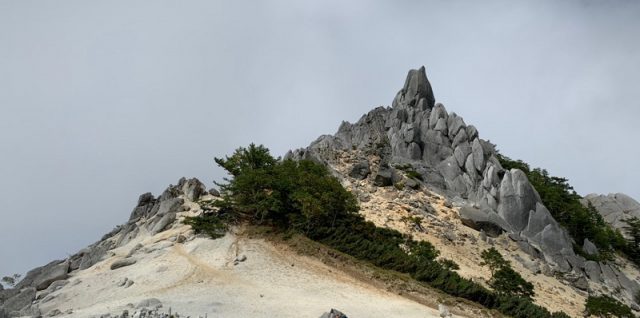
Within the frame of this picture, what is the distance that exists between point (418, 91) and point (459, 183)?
84.7 ft

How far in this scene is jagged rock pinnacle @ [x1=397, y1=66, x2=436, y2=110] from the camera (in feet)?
256

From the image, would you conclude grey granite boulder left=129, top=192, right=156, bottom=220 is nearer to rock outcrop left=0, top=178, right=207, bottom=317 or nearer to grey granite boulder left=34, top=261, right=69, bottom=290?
rock outcrop left=0, top=178, right=207, bottom=317

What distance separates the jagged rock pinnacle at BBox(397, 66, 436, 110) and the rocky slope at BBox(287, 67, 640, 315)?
5.41 feet

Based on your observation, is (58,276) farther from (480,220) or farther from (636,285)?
(636,285)

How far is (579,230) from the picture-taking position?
57.7 metres

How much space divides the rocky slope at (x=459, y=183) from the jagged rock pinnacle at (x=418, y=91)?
1647 mm

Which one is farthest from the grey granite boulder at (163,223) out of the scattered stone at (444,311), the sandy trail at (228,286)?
the scattered stone at (444,311)

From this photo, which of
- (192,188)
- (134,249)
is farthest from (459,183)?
(134,249)

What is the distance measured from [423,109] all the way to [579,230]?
29.5m

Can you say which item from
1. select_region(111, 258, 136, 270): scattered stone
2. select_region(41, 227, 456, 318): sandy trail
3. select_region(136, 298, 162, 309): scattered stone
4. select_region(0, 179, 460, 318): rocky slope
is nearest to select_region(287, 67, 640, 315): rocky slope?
select_region(41, 227, 456, 318): sandy trail

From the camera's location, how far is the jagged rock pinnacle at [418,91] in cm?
7812

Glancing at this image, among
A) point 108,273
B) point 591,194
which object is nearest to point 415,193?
point 108,273

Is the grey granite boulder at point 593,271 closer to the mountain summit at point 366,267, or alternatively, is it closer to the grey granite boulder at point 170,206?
the mountain summit at point 366,267

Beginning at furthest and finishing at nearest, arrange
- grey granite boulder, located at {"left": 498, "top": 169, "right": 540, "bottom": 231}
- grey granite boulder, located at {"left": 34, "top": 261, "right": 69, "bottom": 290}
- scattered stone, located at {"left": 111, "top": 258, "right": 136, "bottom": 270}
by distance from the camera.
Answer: grey granite boulder, located at {"left": 498, "top": 169, "right": 540, "bottom": 231}, grey granite boulder, located at {"left": 34, "top": 261, "right": 69, "bottom": 290}, scattered stone, located at {"left": 111, "top": 258, "right": 136, "bottom": 270}
